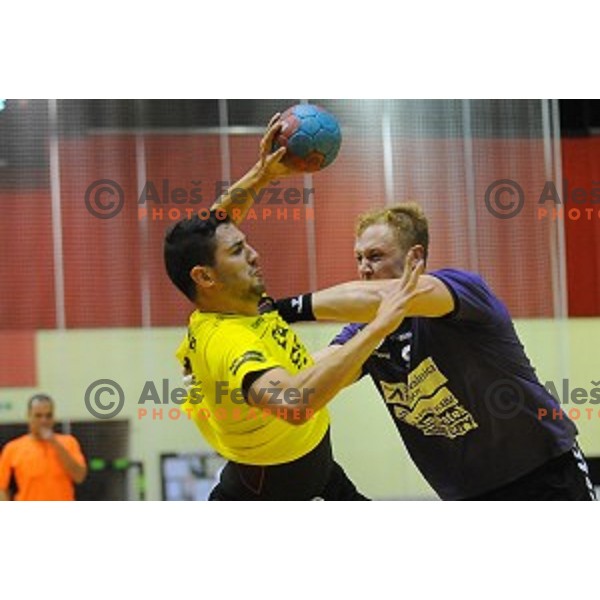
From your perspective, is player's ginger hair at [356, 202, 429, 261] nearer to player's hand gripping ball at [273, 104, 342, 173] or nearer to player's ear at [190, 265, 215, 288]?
player's hand gripping ball at [273, 104, 342, 173]

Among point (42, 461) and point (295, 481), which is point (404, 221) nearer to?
point (295, 481)

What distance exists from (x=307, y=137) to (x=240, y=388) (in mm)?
1029

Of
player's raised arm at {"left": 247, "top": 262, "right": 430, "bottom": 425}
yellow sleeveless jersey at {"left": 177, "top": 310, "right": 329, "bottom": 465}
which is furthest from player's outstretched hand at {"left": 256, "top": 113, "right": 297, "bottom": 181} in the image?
player's raised arm at {"left": 247, "top": 262, "right": 430, "bottom": 425}

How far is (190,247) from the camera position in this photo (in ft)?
14.9

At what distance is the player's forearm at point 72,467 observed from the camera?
16.3 ft

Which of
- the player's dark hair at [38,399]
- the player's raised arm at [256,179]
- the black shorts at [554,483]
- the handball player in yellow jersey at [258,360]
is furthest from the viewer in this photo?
the player's dark hair at [38,399]

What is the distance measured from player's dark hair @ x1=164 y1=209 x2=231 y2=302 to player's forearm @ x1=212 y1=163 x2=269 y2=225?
60mm

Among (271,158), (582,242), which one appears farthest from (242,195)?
(582,242)

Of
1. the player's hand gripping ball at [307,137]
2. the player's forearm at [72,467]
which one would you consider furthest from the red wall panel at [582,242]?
the player's forearm at [72,467]

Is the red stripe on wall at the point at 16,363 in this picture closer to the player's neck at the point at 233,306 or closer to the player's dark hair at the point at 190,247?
the player's dark hair at the point at 190,247

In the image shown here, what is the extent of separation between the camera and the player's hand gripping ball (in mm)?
4570

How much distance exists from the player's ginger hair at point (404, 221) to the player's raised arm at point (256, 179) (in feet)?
1.25
